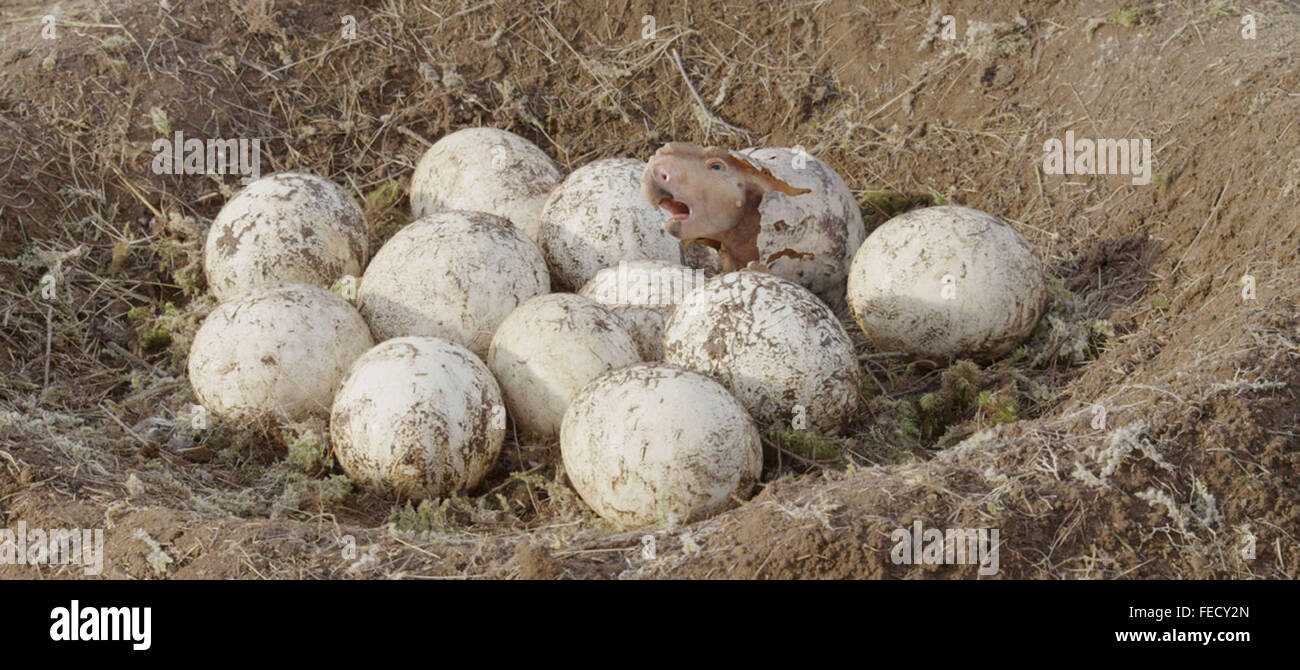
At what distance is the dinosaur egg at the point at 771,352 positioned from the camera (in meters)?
5.36

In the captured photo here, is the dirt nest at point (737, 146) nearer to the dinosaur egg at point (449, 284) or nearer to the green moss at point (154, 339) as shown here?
the green moss at point (154, 339)

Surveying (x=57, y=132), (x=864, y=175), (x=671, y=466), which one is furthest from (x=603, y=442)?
(x=57, y=132)

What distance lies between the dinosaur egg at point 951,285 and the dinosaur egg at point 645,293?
895 mm

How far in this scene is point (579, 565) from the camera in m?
4.41

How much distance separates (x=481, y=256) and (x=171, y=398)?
1.65 m

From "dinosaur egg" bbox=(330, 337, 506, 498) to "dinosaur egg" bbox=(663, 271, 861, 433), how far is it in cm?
89

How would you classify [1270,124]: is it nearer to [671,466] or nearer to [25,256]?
[671,466]

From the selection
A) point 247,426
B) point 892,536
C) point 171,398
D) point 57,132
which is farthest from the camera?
point 57,132
